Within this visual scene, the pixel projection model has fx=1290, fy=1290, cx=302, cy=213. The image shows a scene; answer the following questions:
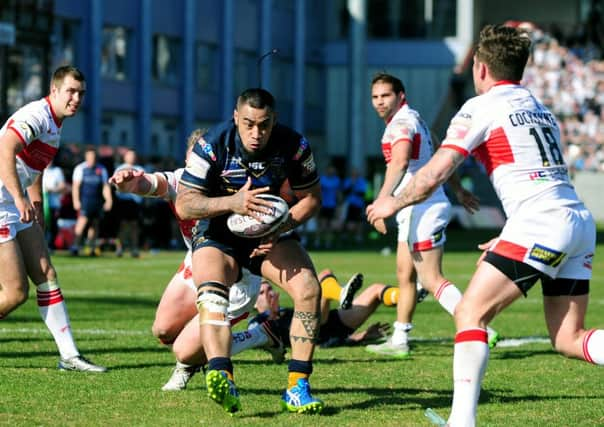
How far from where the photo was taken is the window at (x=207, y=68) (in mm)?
50938

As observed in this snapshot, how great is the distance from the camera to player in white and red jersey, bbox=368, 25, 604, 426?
6.81m

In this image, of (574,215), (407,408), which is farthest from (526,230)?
(407,408)

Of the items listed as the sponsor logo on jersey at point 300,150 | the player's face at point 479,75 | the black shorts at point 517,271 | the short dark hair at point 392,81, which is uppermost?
the player's face at point 479,75

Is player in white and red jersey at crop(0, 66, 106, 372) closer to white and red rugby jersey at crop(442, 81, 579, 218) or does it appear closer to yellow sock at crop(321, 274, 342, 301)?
yellow sock at crop(321, 274, 342, 301)

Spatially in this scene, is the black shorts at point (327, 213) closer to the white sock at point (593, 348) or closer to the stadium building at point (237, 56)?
the stadium building at point (237, 56)

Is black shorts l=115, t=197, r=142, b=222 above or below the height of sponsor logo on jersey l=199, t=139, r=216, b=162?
below

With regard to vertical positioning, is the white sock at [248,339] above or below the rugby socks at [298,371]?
below

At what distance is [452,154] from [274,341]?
128 inches

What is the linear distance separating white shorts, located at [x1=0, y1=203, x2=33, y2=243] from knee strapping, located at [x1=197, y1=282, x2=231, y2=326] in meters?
2.45

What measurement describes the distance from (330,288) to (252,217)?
4.17 meters

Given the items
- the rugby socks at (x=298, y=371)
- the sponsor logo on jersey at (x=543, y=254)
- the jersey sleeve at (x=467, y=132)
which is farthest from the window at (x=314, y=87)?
the sponsor logo on jersey at (x=543, y=254)

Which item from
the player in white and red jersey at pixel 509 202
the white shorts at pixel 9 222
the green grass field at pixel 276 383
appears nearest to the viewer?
the player in white and red jersey at pixel 509 202

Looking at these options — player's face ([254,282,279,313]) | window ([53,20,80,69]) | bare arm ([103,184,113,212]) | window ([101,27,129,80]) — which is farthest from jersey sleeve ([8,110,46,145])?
window ([101,27,129,80])

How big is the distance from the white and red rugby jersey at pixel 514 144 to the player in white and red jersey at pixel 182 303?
205 cm
